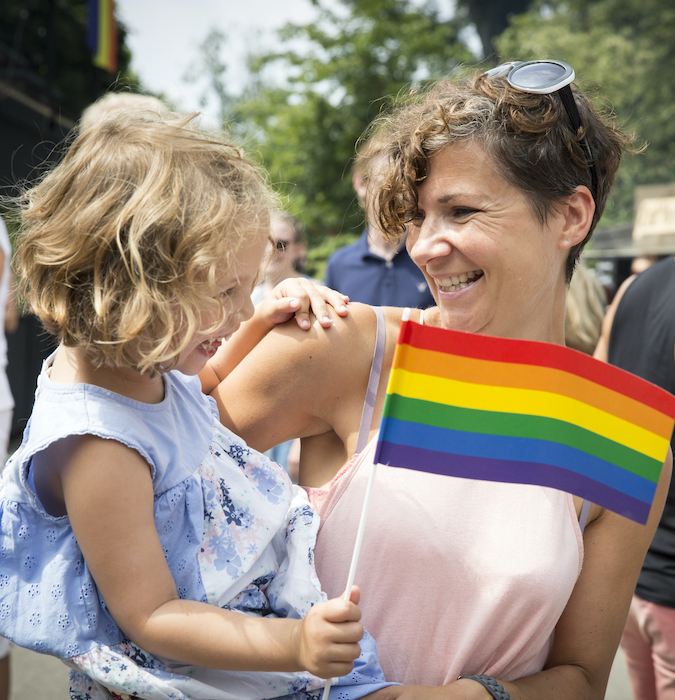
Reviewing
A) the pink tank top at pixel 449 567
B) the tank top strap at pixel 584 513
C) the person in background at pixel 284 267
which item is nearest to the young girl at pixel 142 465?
the pink tank top at pixel 449 567

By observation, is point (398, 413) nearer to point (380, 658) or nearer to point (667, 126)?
point (380, 658)

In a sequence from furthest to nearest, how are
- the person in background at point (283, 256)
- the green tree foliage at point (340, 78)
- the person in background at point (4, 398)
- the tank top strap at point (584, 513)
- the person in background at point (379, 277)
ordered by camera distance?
the green tree foliage at point (340, 78) < the person in background at point (283, 256) < the person in background at point (379, 277) < the person in background at point (4, 398) < the tank top strap at point (584, 513)

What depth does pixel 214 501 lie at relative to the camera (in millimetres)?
1660

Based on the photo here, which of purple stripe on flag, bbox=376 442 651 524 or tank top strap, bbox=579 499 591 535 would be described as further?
tank top strap, bbox=579 499 591 535

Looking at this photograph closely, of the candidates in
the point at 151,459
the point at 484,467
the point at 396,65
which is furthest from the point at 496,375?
the point at 396,65

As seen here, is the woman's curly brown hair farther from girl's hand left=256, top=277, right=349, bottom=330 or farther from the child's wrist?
the child's wrist

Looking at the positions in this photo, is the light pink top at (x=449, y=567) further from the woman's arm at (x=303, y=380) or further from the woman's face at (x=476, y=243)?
the woman's face at (x=476, y=243)

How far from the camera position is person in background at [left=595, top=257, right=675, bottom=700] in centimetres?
317

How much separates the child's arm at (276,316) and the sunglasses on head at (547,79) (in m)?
0.57

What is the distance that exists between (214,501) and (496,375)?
21.3 inches

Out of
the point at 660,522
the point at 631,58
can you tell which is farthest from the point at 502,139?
the point at 631,58

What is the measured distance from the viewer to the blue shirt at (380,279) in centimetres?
501

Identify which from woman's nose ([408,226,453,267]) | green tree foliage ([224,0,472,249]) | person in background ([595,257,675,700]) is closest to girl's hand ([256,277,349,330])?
woman's nose ([408,226,453,267])

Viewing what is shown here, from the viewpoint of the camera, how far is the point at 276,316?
6.45ft
